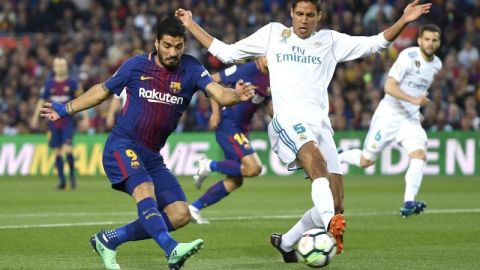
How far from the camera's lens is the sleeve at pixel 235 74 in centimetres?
1520

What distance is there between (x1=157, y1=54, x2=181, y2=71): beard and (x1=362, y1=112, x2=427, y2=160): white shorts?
700cm

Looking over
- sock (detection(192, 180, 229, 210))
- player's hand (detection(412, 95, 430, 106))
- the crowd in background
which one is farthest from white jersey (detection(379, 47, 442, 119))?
the crowd in background

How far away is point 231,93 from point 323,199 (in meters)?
1.30

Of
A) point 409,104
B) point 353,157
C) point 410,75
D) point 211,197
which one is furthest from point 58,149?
point 410,75

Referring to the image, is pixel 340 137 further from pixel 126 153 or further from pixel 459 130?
pixel 126 153

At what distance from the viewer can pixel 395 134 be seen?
16812 mm

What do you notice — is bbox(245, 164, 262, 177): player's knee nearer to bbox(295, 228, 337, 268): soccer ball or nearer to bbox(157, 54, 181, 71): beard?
bbox(157, 54, 181, 71): beard

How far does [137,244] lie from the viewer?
12.1 meters

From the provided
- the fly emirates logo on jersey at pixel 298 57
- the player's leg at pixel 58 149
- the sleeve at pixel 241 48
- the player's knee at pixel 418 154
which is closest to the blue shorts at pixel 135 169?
the sleeve at pixel 241 48

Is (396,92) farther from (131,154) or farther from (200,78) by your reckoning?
(131,154)

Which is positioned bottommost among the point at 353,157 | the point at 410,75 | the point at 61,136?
the point at 61,136

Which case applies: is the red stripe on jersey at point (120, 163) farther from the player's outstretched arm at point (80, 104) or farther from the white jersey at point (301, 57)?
the white jersey at point (301, 57)

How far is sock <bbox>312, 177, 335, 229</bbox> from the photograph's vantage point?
32.9ft

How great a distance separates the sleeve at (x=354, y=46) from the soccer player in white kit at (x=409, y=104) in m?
4.77
